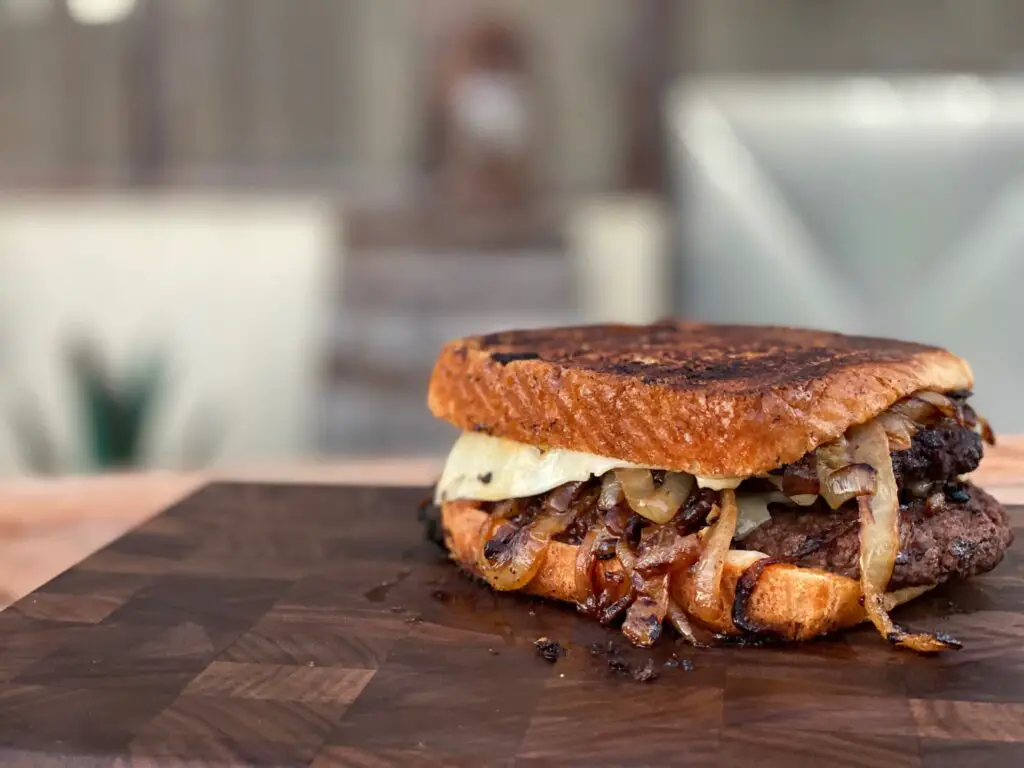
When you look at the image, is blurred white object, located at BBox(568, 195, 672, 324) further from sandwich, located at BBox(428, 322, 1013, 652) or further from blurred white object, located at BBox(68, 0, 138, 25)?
sandwich, located at BBox(428, 322, 1013, 652)

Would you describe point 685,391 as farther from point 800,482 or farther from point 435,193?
point 435,193

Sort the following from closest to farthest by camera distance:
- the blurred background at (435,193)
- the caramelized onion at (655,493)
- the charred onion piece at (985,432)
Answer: the caramelized onion at (655,493)
the charred onion piece at (985,432)
the blurred background at (435,193)

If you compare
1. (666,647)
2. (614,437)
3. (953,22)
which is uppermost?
(953,22)

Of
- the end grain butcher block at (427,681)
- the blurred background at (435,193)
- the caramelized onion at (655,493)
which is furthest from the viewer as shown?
the blurred background at (435,193)

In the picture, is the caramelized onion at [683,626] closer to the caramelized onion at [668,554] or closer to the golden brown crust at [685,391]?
the caramelized onion at [668,554]

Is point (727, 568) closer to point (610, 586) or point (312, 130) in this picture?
point (610, 586)

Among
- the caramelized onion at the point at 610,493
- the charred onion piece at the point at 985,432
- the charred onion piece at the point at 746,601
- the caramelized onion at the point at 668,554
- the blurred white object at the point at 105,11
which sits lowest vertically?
the charred onion piece at the point at 746,601

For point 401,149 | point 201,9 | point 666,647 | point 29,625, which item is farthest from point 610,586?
point 201,9

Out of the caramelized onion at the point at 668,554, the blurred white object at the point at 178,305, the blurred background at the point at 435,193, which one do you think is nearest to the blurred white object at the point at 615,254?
the blurred background at the point at 435,193
